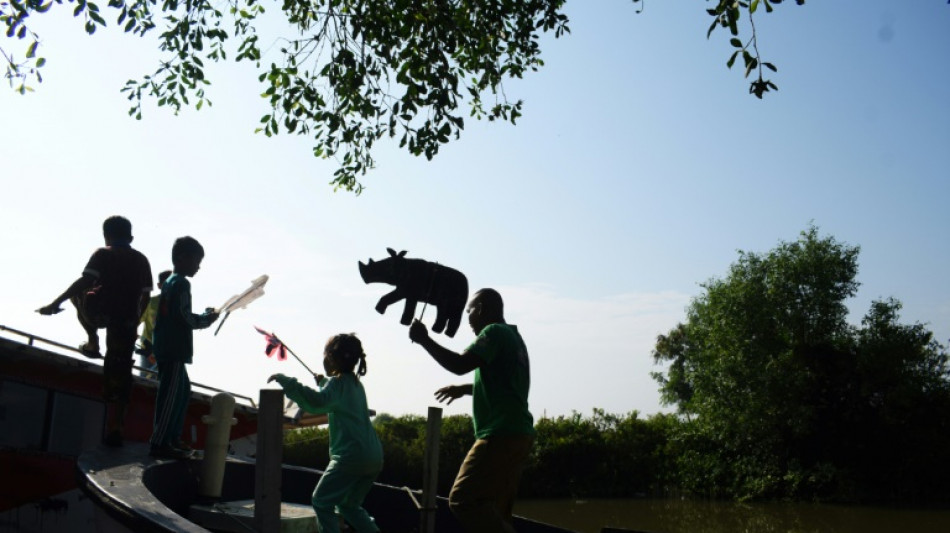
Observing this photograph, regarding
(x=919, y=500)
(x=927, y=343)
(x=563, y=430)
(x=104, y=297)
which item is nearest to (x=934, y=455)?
(x=919, y=500)

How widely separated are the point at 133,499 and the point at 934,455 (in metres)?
26.1

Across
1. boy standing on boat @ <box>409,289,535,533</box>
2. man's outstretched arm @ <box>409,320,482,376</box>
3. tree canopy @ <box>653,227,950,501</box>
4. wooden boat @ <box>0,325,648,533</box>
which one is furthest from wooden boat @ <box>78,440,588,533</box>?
tree canopy @ <box>653,227,950,501</box>

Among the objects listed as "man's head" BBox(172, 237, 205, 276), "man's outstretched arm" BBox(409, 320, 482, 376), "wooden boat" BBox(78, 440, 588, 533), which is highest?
"man's head" BBox(172, 237, 205, 276)

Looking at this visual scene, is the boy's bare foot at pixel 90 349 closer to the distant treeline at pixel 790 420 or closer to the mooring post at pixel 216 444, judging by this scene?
the mooring post at pixel 216 444

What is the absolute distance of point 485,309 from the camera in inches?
214

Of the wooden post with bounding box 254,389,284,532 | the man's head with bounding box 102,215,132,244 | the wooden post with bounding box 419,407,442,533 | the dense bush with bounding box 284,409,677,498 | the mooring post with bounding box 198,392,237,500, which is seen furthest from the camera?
the dense bush with bounding box 284,409,677,498

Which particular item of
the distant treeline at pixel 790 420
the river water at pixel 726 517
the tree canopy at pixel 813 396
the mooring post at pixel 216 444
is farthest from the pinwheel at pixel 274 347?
the tree canopy at pixel 813 396

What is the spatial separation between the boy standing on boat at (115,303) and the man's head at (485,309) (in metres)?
2.92

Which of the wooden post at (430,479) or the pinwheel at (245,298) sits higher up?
the pinwheel at (245,298)

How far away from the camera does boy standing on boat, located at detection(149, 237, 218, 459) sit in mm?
6410

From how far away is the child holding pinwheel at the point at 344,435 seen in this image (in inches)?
213

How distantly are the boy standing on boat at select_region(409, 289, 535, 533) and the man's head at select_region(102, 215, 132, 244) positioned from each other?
315 centimetres

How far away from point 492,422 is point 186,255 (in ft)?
9.75

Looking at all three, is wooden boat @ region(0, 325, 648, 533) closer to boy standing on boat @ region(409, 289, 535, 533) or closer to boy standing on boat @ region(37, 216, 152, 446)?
boy standing on boat @ region(37, 216, 152, 446)
